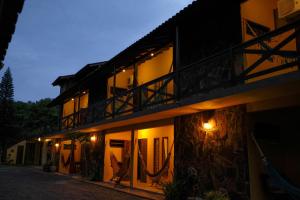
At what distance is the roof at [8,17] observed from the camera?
377 cm

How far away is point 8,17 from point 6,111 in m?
32.5

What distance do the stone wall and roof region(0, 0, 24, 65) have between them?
5.46 meters

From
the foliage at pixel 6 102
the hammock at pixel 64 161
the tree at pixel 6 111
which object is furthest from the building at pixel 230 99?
the foliage at pixel 6 102

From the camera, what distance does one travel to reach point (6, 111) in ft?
109

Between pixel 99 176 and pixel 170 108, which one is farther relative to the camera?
pixel 99 176

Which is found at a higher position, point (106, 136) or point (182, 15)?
point (182, 15)

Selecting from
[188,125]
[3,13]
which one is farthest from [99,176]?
[3,13]

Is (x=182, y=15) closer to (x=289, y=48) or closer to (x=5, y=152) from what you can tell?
(x=289, y=48)

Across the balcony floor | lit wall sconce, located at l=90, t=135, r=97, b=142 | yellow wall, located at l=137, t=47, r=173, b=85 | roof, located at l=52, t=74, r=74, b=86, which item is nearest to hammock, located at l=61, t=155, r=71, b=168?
lit wall sconce, located at l=90, t=135, r=97, b=142

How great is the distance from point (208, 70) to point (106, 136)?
7.65 m

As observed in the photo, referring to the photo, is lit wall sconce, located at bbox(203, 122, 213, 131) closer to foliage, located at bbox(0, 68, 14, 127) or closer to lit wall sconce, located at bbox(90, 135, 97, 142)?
lit wall sconce, located at bbox(90, 135, 97, 142)

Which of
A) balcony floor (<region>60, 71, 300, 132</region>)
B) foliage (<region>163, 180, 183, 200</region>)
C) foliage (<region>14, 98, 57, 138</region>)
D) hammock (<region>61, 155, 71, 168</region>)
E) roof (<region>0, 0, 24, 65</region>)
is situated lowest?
foliage (<region>163, 180, 183, 200</region>)

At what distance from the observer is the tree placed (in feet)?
104

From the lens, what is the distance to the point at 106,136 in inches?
567
